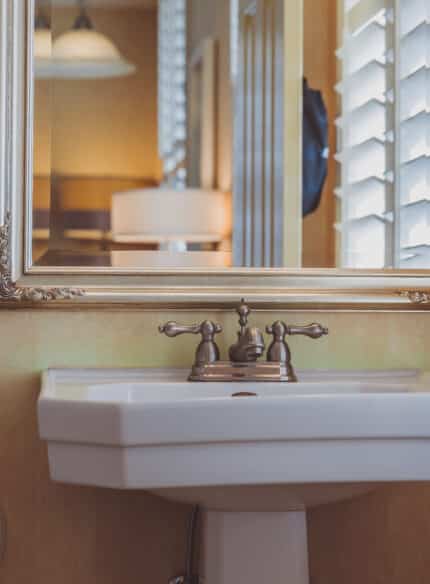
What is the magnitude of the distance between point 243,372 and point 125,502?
0.35 meters

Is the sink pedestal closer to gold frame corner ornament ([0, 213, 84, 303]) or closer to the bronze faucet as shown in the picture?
the bronze faucet

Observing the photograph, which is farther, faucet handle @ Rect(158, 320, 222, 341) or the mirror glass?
the mirror glass

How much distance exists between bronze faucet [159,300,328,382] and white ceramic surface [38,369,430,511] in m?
0.29

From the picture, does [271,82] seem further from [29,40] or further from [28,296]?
[28,296]

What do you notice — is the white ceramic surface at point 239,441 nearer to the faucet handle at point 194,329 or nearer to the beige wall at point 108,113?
the faucet handle at point 194,329

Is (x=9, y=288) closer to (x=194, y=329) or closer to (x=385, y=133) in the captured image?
(x=194, y=329)

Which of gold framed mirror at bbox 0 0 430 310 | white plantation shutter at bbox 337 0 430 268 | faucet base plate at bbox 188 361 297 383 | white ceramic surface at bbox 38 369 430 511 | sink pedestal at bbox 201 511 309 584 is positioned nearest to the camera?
white ceramic surface at bbox 38 369 430 511

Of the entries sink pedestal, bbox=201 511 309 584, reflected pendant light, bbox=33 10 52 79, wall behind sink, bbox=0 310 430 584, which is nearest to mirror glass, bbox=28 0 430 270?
reflected pendant light, bbox=33 10 52 79

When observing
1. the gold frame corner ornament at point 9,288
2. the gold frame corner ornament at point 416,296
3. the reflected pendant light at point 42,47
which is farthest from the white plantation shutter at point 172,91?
the gold frame corner ornament at point 416,296

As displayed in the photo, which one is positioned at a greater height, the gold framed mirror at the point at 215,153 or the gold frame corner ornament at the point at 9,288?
the gold framed mirror at the point at 215,153

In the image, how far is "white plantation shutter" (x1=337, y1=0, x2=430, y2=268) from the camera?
169 cm

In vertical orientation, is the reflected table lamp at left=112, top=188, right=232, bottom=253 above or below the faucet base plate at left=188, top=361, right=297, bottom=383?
above

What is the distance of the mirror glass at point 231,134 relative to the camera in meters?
1.62

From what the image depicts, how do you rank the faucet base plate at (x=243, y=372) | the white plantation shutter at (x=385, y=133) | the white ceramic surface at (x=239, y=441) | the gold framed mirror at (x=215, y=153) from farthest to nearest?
1. the white plantation shutter at (x=385, y=133)
2. the gold framed mirror at (x=215, y=153)
3. the faucet base plate at (x=243, y=372)
4. the white ceramic surface at (x=239, y=441)
